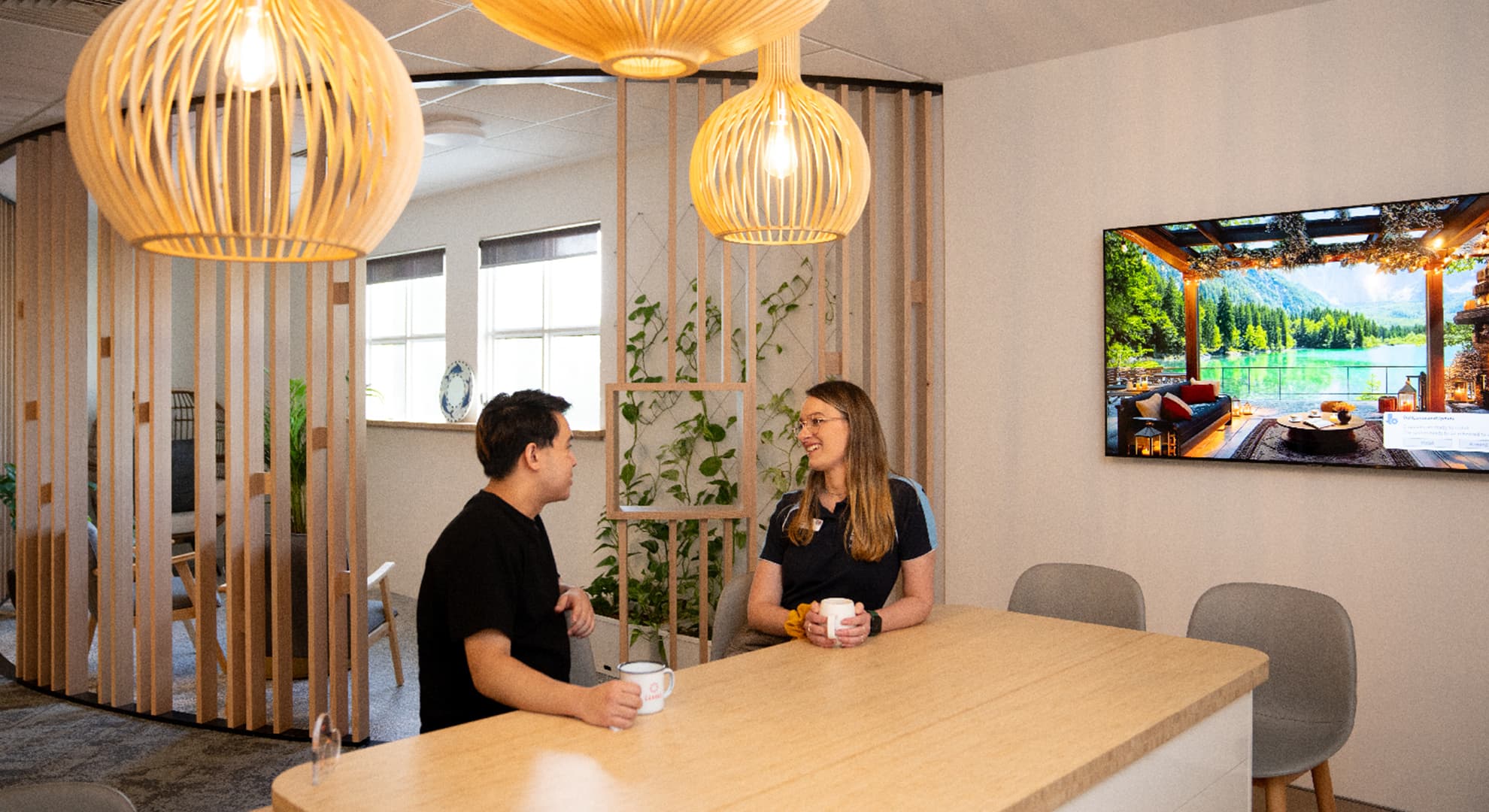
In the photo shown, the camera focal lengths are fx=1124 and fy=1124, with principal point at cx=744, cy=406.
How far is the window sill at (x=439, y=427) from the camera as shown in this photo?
615 centimetres

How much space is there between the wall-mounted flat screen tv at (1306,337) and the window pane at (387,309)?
5.27 meters

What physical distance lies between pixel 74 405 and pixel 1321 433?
503 centimetres

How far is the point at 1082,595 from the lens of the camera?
320cm

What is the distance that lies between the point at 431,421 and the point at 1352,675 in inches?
236

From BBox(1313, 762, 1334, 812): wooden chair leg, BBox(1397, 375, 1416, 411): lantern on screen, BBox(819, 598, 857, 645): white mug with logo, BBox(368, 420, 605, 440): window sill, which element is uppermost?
BBox(1397, 375, 1416, 411): lantern on screen

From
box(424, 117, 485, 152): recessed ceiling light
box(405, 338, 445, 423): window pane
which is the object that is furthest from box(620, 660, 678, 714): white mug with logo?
box(405, 338, 445, 423): window pane

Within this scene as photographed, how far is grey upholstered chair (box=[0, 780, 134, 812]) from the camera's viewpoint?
1611mm

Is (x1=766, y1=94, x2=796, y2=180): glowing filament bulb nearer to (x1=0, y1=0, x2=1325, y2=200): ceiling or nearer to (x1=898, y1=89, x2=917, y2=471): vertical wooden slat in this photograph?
(x1=0, y1=0, x2=1325, y2=200): ceiling

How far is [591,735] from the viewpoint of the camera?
6.16 ft

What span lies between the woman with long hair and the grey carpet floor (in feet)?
5.58

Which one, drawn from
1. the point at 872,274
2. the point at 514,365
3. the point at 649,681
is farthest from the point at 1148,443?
the point at 514,365

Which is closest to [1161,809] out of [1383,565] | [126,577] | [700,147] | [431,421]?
[700,147]

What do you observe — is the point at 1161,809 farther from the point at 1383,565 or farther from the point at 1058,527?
the point at 1058,527

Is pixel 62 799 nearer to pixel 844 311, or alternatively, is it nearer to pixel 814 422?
pixel 814 422
